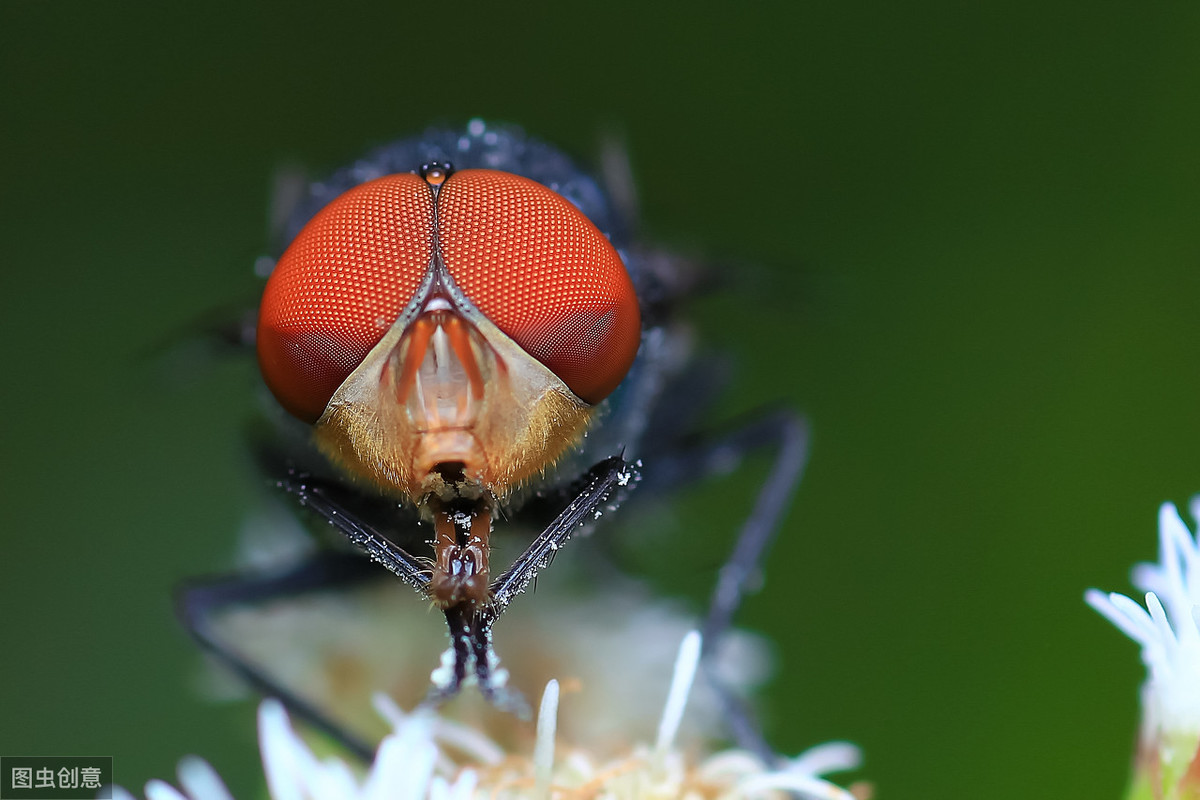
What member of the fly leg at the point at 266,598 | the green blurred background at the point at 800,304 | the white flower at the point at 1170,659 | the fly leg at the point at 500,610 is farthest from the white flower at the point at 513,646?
the white flower at the point at 1170,659

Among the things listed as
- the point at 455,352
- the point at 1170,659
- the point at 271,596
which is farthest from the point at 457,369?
the point at 1170,659

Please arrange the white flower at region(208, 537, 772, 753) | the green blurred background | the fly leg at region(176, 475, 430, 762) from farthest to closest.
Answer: the green blurred background
the white flower at region(208, 537, 772, 753)
the fly leg at region(176, 475, 430, 762)

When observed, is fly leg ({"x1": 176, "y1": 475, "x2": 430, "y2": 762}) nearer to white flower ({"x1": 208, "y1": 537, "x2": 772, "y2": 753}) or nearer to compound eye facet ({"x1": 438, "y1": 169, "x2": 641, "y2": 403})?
white flower ({"x1": 208, "y1": 537, "x2": 772, "y2": 753})

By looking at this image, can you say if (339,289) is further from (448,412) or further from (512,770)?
(512,770)

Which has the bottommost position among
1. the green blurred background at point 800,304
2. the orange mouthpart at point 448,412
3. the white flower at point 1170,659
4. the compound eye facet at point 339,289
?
the white flower at point 1170,659

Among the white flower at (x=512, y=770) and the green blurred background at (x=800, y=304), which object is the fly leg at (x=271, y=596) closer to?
the white flower at (x=512, y=770)

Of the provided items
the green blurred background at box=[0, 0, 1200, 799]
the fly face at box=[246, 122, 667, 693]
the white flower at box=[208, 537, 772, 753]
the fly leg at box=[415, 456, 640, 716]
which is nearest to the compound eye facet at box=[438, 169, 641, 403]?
the fly face at box=[246, 122, 667, 693]

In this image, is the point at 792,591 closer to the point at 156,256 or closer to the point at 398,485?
the point at 398,485
